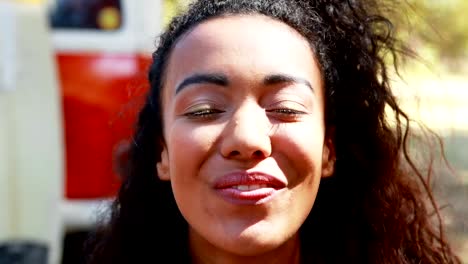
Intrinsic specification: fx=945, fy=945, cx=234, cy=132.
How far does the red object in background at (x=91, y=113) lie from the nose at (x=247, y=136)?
2.19 m

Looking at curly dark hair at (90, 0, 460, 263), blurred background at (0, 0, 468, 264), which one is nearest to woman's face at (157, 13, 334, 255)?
curly dark hair at (90, 0, 460, 263)

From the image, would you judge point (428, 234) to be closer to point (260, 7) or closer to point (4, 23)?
point (260, 7)

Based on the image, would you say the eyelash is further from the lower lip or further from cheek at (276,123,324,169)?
the lower lip

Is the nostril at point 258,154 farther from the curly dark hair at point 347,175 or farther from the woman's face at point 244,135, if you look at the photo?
the curly dark hair at point 347,175

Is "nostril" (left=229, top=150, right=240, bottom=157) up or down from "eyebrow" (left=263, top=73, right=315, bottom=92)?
down

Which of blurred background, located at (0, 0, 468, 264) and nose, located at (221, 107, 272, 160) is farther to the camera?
blurred background, located at (0, 0, 468, 264)

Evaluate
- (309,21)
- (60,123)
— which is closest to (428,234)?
Result: (309,21)

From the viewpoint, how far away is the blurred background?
12.5ft

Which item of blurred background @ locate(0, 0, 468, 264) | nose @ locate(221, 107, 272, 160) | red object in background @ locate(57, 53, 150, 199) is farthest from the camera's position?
red object in background @ locate(57, 53, 150, 199)

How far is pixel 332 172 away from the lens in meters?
2.31

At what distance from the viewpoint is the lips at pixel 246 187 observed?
6.57 feet

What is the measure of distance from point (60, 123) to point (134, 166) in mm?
1578

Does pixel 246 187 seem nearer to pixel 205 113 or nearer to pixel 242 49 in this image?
pixel 205 113

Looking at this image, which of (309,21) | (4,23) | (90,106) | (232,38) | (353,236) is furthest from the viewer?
(90,106)
